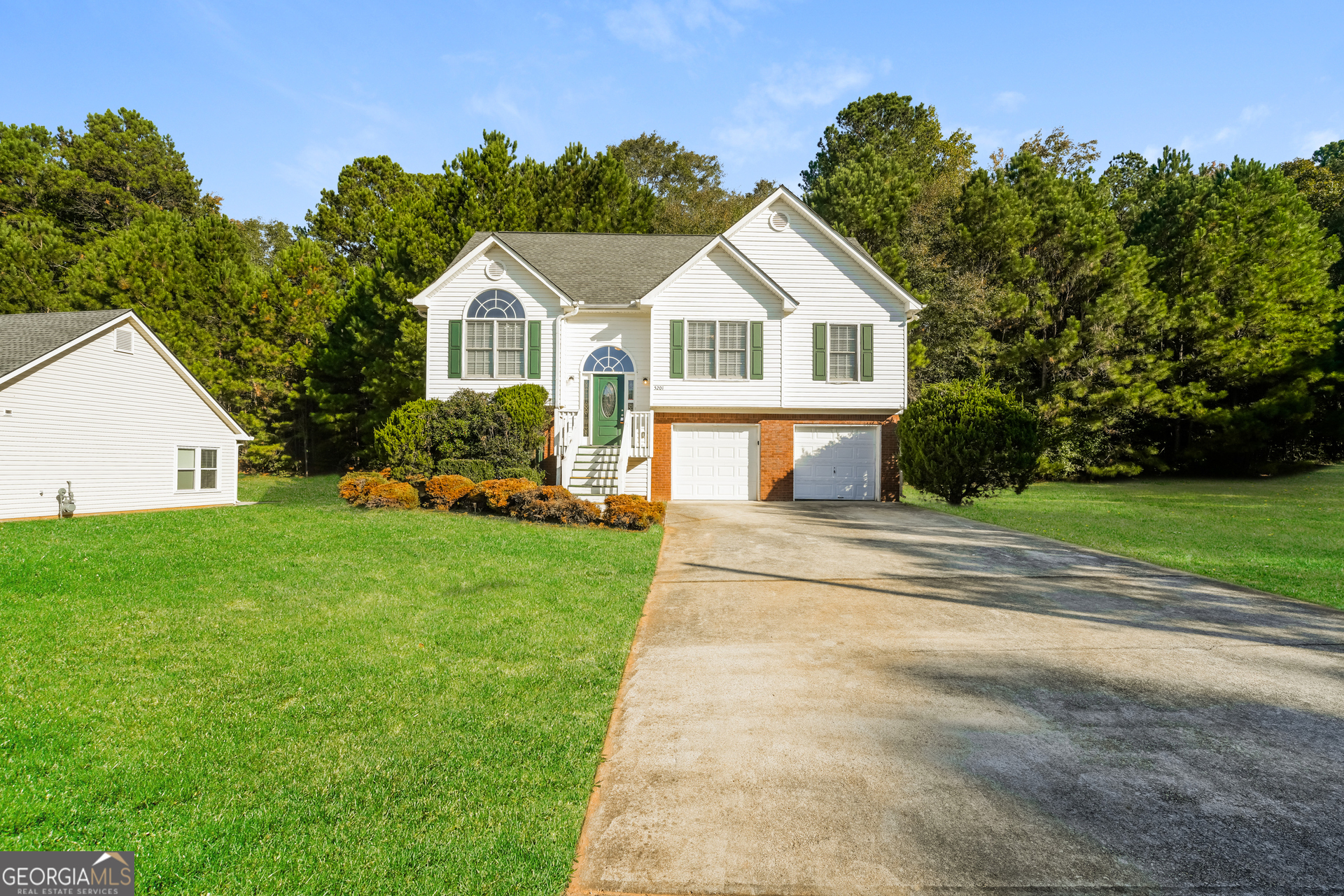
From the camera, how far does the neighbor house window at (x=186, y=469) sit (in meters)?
21.6

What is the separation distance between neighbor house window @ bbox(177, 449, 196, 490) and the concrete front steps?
14.1 m

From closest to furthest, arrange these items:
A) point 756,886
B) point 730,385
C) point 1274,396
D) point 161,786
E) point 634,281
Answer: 1. point 756,886
2. point 161,786
3. point 730,385
4. point 634,281
5. point 1274,396

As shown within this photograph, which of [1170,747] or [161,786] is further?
[1170,747]

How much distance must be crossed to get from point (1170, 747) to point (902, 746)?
1.53 metres

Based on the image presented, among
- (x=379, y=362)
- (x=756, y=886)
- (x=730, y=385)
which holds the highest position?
(x=379, y=362)

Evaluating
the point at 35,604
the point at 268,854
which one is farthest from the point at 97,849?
the point at 35,604

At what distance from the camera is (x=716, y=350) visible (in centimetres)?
1781

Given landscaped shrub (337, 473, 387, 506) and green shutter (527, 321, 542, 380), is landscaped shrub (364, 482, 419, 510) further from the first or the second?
green shutter (527, 321, 542, 380)

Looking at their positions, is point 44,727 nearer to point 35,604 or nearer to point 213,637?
point 213,637

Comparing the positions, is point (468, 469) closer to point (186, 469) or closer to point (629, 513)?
point (629, 513)

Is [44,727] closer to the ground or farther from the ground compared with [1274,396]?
closer to the ground

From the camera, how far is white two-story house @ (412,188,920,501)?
17.7m

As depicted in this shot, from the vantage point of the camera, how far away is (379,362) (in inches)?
1036

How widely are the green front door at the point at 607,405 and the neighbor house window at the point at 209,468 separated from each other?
46.8 feet
